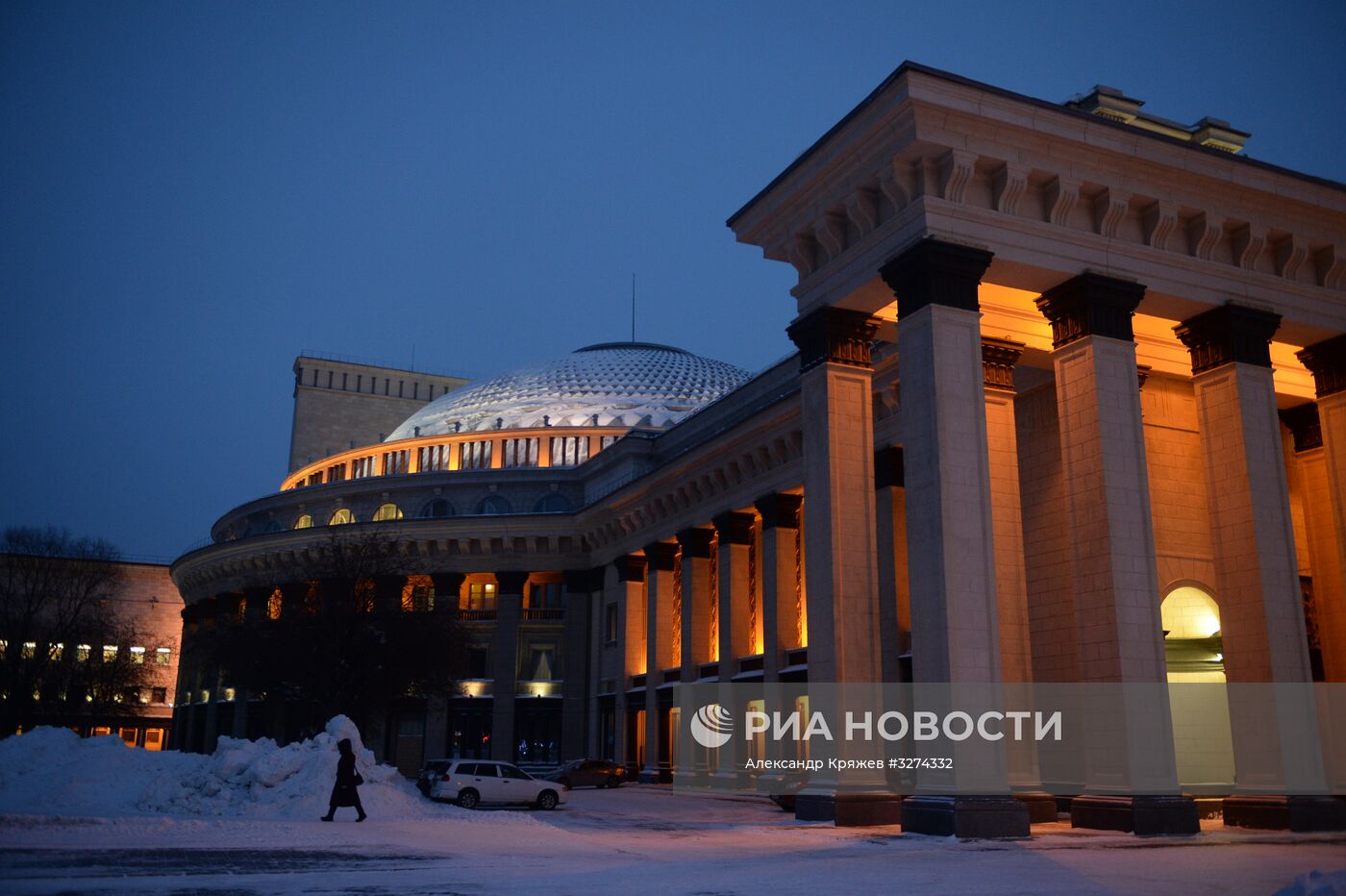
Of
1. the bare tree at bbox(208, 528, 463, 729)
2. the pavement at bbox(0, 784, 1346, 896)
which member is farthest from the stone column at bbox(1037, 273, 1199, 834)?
the bare tree at bbox(208, 528, 463, 729)

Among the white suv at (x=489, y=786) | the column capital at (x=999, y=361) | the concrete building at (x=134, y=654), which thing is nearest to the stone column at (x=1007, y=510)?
the column capital at (x=999, y=361)

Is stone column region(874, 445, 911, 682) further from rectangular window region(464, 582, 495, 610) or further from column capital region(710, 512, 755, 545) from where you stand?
rectangular window region(464, 582, 495, 610)

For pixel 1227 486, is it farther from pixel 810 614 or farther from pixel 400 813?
pixel 400 813

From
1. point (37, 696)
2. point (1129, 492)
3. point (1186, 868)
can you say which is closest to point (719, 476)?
point (1129, 492)

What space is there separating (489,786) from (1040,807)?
49.4 ft

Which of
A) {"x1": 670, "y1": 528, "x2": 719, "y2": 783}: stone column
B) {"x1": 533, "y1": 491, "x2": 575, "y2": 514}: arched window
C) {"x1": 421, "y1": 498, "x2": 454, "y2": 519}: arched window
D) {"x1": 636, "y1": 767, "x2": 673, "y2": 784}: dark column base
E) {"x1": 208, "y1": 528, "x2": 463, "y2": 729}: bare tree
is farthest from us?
{"x1": 421, "y1": 498, "x2": 454, "y2": 519}: arched window

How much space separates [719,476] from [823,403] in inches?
829

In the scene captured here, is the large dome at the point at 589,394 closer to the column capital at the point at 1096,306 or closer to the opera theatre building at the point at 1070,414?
the opera theatre building at the point at 1070,414

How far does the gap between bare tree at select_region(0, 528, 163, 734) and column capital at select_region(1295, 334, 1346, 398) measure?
224 feet

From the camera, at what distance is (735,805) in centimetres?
3097

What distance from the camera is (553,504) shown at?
6203 cm

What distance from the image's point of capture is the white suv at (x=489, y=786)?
29828 mm

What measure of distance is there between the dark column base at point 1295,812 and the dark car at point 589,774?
27243 mm

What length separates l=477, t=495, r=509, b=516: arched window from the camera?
2446 inches
